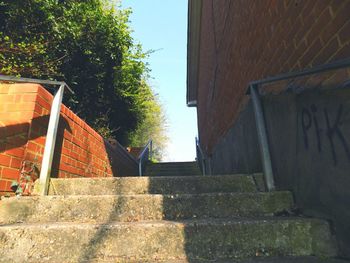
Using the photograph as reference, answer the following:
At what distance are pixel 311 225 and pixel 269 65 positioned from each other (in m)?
1.61

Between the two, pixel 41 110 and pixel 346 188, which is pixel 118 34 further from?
pixel 346 188

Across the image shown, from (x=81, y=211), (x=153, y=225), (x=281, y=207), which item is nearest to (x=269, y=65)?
(x=281, y=207)

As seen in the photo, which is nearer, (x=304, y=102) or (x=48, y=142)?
(x=304, y=102)

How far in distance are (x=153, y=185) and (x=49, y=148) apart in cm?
98

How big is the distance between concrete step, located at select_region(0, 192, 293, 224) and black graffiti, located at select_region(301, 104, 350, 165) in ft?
1.79

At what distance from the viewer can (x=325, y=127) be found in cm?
169

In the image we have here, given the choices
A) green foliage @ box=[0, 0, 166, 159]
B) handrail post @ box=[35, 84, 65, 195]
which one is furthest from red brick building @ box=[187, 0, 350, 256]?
green foliage @ box=[0, 0, 166, 159]

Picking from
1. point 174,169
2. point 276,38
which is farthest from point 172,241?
point 174,169

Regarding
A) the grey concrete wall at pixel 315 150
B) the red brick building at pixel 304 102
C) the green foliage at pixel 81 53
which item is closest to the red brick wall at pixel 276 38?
the red brick building at pixel 304 102

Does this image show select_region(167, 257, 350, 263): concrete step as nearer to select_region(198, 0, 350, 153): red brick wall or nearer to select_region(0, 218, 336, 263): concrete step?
select_region(0, 218, 336, 263): concrete step

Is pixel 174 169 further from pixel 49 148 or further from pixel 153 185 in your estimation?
pixel 49 148

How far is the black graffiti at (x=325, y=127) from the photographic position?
1551 millimetres

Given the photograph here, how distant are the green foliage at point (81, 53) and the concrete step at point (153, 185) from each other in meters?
3.46

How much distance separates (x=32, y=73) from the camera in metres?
5.68
